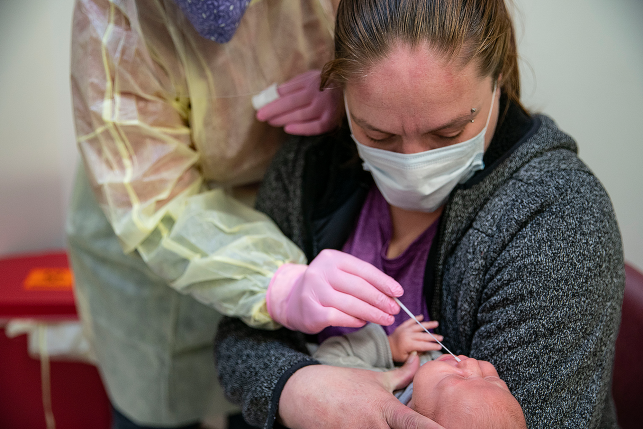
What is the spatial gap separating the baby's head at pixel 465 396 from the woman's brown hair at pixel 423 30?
0.48 meters

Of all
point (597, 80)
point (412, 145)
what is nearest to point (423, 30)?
point (412, 145)

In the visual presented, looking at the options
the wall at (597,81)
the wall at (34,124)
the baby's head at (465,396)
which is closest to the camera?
the baby's head at (465,396)

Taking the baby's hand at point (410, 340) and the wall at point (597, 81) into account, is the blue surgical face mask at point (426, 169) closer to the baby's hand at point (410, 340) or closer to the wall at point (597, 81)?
the baby's hand at point (410, 340)

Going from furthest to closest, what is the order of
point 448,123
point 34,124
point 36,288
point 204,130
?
1. point 34,124
2. point 36,288
3. point 204,130
4. point 448,123

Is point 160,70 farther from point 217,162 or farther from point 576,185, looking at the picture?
point 576,185

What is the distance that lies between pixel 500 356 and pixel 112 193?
808 mm

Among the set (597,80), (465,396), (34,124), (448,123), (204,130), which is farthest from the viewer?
(34,124)

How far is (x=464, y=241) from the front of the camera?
945mm

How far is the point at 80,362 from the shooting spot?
1917 mm

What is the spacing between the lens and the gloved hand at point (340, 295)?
912 millimetres

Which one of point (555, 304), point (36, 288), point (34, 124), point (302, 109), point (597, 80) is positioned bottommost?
point (36, 288)

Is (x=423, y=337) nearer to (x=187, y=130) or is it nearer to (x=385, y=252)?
(x=385, y=252)

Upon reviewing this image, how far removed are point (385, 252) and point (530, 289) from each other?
0.30m

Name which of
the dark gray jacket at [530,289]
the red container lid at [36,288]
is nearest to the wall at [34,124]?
the red container lid at [36,288]
